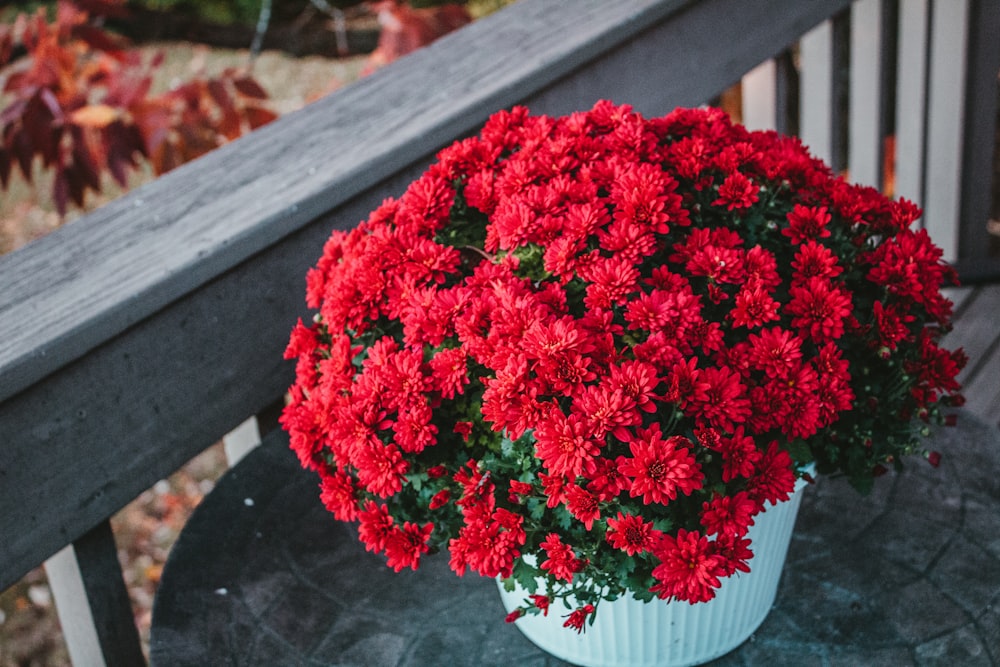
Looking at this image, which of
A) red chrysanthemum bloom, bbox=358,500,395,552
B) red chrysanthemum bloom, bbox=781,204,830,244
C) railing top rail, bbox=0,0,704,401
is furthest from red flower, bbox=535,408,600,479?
railing top rail, bbox=0,0,704,401

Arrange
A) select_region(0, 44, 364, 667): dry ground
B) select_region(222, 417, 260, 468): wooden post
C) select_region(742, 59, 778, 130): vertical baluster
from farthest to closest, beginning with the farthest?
select_region(0, 44, 364, 667): dry ground < select_region(742, 59, 778, 130): vertical baluster < select_region(222, 417, 260, 468): wooden post

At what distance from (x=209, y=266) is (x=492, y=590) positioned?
0.52 m

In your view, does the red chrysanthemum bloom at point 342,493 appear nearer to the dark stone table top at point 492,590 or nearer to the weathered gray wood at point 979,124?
the dark stone table top at point 492,590

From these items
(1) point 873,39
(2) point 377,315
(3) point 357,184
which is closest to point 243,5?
(1) point 873,39

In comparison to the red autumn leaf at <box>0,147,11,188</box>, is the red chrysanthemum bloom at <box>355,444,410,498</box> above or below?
above

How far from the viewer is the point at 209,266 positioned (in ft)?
3.60

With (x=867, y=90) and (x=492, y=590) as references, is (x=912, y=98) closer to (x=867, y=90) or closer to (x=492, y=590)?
(x=867, y=90)

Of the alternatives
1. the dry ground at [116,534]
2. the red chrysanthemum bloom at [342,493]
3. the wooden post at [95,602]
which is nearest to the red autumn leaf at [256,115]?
the dry ground at [116,534]

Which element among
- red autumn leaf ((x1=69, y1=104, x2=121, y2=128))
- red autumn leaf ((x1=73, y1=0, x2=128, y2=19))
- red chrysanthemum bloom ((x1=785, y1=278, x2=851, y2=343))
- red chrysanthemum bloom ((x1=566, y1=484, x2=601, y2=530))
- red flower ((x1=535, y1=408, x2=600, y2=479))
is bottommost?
red chrysanthemum bloom ((x1=566, y1=484, x2=601, y2=530))

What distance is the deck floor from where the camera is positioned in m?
1.86

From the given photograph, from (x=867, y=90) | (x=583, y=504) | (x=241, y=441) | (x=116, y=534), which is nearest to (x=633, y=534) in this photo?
(x=583, y=504)

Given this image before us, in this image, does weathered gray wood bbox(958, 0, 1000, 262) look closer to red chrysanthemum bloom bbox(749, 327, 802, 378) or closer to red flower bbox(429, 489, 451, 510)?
red chrysanthemum bloom bbox(749, 327, 802, 378)

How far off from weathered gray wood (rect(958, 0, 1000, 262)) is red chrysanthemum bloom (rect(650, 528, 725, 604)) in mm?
1756

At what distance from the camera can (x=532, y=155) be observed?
3.24 ft
